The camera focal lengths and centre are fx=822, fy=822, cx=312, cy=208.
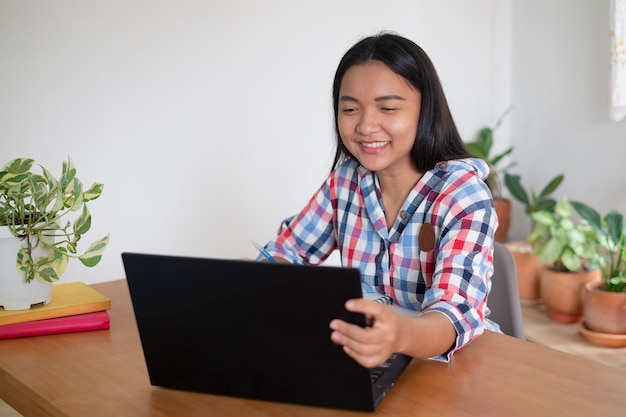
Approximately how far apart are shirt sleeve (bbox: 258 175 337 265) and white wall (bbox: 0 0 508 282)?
3.10 feet

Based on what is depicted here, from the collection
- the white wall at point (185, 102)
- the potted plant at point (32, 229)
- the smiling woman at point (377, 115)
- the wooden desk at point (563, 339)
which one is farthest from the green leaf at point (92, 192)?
the wooden desk at point (563, 339)

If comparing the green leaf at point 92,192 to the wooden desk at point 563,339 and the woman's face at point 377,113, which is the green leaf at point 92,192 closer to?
the woman's face at point 377,113

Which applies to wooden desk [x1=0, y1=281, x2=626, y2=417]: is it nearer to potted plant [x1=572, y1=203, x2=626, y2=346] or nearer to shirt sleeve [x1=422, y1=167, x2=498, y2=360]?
shirt sleeve [x1=422, y1=167, x2=498, y2=360]

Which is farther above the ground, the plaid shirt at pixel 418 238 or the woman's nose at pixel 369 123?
the woman's nose at pixel 369 123

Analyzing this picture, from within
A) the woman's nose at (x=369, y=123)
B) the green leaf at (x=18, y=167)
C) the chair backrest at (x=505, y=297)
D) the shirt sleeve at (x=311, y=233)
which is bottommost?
the chair backrest at (x=505, y=297)

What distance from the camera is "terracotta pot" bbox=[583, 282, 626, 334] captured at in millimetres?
2506

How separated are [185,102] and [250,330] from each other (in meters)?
1.74

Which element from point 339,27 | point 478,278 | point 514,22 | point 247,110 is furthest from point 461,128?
point 478,278

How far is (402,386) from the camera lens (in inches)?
49.6

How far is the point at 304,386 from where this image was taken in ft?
3.89

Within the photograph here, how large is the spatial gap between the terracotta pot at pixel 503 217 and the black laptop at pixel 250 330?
226 cm

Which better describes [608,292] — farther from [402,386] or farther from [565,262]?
[402,386]

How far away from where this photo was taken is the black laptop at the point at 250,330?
1.11 metres

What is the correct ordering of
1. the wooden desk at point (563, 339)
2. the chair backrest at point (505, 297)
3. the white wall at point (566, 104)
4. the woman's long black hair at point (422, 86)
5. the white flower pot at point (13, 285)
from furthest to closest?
the white wall at point (566, 104) < the wooden desk at point (563, 339) < the chair backrest at point (505, 297) < the woman's long black hair at point (422, 86) < the white flower pot at point (13, 285)
